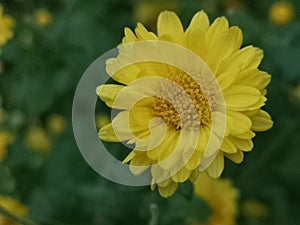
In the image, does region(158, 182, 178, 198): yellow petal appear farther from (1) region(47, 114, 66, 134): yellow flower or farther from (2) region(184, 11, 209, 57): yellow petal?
(1) region(47, 114, 66, 134): yellow flower

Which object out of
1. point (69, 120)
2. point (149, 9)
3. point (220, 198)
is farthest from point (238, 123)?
point (149, 9)

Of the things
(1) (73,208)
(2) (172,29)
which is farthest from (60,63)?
(2) (172,29)

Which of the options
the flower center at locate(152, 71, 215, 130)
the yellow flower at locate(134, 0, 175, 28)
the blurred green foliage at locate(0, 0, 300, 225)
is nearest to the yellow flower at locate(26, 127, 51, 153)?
the blurred green foliage at locate(0, 0, 300, 225)

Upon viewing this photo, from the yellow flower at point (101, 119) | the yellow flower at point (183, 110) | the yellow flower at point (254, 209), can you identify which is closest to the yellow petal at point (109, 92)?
the yellow flower at point (183, 110)

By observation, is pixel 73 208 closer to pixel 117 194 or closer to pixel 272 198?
pixel 117 194

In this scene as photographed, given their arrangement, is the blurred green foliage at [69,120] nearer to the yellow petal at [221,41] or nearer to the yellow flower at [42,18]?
the yellow flower at [42,18]
